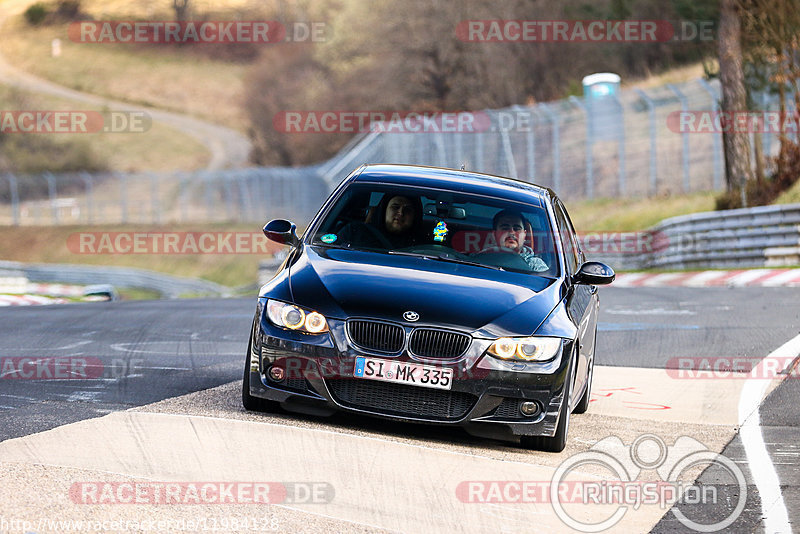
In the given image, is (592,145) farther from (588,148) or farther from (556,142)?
(556,142)

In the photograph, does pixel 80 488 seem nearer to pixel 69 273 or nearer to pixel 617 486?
pixel 617 486

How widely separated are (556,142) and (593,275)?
26.7m

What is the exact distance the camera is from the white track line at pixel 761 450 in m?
5.80

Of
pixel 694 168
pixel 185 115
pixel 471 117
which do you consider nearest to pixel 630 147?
pixel 694 168

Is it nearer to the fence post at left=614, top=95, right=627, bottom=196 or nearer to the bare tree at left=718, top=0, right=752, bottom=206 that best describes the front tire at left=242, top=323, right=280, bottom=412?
the bare tree at left=718, top=0, right=752, bottom=206

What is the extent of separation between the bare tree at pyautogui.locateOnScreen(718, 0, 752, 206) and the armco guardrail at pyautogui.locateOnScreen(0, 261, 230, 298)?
22.3 m

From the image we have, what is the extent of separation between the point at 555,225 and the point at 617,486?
2559mm

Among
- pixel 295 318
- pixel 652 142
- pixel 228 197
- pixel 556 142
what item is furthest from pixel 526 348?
pixel 228 197

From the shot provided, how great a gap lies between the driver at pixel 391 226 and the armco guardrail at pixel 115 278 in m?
38.0

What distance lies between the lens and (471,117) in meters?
37.5

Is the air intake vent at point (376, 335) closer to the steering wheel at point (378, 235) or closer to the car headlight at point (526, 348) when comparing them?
the car headlight at point (526, 348)

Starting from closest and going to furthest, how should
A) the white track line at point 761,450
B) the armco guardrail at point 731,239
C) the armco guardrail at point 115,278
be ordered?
the white track line at point 761,450 → the armco guardrail at point 731,239 → the armco guardrail at point 115,278

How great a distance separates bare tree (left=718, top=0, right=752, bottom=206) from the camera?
2848 cm

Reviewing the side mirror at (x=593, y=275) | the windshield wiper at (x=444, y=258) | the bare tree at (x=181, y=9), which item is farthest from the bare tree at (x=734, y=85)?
the bare tree at (x=181, y=9)
